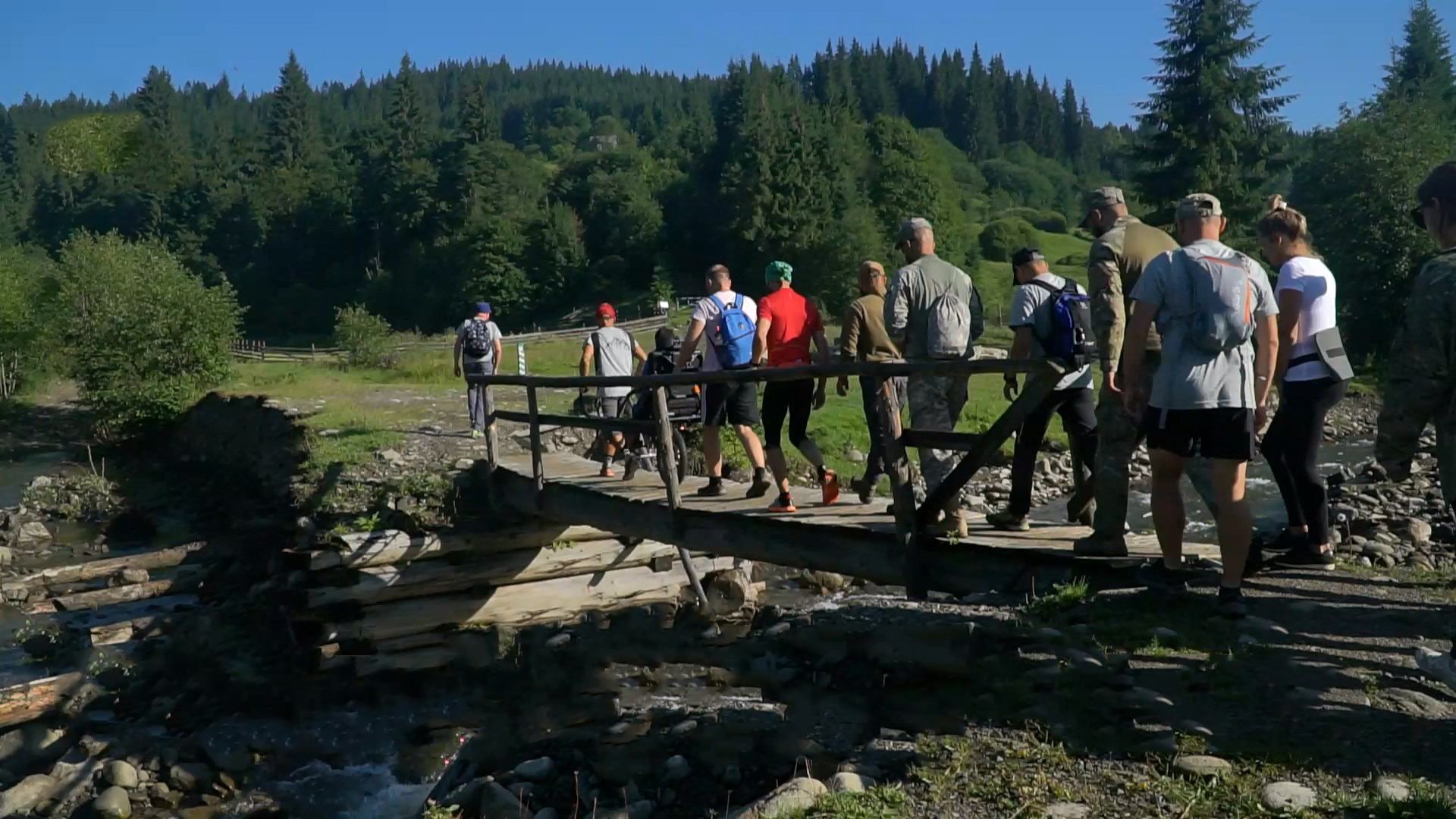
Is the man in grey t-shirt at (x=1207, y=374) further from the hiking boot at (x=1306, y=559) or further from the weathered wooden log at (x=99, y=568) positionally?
the weathered wooden log at (x=99, y=568)

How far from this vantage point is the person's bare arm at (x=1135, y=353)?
5988mm

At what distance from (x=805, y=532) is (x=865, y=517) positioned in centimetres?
48

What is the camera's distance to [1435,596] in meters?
6.32

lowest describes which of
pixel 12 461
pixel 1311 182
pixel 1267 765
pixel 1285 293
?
pixel 12 461

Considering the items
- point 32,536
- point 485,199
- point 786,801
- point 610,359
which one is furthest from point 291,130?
point 786,801

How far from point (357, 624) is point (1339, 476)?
18.9 metres

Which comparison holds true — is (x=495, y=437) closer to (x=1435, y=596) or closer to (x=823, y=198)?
(x=1435, y=596)

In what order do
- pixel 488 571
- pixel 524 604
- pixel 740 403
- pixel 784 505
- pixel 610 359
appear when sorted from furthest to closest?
pixel 610 359 < pixel 524 604 < pixel 488 571 < pixel 740 403 < pixel 784 505

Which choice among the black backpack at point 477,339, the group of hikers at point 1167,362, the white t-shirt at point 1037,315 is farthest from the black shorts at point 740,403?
the black backpack at point 477,339

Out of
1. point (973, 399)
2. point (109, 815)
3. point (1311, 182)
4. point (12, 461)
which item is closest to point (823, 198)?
point (1311, 182)

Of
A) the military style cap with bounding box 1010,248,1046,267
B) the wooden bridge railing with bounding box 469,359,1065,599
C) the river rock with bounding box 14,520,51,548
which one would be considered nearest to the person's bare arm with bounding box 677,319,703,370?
the wooden bridge railing with bounding box 469,359,1065,599

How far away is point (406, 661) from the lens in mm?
12812

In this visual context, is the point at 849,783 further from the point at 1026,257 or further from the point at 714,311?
the point at 714,311

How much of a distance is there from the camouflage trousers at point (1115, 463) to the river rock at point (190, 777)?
7842 mm
